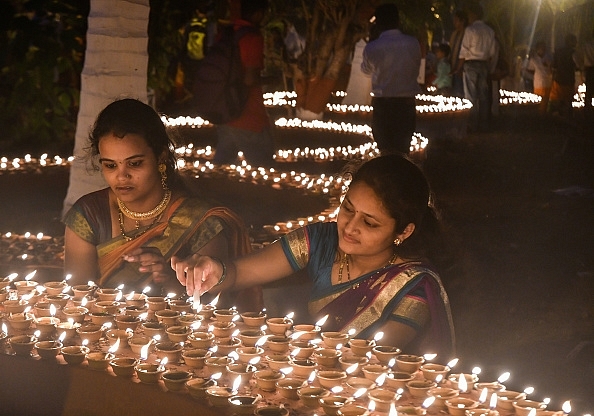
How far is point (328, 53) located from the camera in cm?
2053

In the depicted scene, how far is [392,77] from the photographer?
12.4 m

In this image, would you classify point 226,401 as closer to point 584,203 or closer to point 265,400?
point 265,400

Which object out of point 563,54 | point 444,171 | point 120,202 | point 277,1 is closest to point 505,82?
point 563,54

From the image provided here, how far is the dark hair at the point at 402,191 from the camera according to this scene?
14.5ft

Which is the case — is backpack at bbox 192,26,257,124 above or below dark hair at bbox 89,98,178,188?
above

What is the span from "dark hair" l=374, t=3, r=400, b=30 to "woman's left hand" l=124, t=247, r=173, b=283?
754cm

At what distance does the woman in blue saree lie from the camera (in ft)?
14.3

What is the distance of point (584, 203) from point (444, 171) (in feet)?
9.48

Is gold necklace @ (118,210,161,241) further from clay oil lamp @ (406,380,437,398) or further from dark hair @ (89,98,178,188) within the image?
clay oil lamp @ (406,380,437,398)

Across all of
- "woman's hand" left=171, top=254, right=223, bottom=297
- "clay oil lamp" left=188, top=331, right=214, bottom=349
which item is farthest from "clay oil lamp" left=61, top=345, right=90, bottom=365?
"woman's hand" left=171, top=254, right=223, bottom=297

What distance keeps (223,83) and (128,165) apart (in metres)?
5.03

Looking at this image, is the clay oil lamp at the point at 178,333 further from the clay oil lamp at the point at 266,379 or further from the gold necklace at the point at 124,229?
the gold necklace at the point at 124,229

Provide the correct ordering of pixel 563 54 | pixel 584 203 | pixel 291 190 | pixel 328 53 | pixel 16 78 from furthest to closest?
pixel 563 54, pixel 328 53, pixel 584 203, pixel 16 78, pixel 291 190

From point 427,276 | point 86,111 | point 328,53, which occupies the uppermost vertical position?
point 328,53
